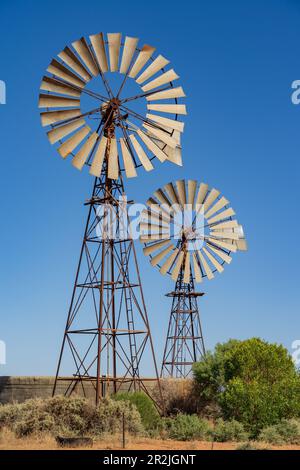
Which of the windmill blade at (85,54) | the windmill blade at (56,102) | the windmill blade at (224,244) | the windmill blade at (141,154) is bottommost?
the windmill blade at (224,244)

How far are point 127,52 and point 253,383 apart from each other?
13474 mm

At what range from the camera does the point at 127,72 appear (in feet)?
78.9

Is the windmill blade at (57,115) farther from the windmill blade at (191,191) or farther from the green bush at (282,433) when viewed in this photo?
the green bush at (282,433)

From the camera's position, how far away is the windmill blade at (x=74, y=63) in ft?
75.9

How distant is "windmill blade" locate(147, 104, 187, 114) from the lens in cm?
2508

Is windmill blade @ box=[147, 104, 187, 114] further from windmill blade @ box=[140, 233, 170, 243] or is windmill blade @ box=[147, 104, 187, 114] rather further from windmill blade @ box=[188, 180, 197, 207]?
windmill blade @ box=[140, 233, 170, 243]

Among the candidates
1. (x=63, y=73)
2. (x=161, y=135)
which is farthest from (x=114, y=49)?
(x=161, y=135)

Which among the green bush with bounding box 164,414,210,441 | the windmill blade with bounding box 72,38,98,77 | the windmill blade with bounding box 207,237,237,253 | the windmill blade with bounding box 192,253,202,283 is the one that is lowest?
the green bush with bounding box 164,414,210,441

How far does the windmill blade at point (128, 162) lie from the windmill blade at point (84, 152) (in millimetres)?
1188

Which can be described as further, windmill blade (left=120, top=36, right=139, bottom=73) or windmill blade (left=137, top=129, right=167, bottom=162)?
windmill blade (left=137, top=129, right=167, bottom=162)

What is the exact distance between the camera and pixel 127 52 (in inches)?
941

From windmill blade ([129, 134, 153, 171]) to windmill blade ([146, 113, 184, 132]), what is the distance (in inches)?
47.2

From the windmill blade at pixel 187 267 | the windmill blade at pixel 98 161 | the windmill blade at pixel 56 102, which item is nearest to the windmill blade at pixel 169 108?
the windmill blade at pixel 98 161

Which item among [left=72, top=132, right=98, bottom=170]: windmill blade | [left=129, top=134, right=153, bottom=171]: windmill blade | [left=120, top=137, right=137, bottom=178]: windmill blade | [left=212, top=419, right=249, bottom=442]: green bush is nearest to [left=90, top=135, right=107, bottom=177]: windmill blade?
[left=72, top=132, right=98, bottom=170]: windmill blade
